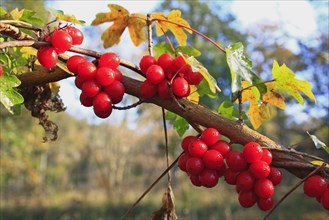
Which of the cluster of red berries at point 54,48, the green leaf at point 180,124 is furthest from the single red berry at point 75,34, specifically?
the green leaf at point 180,124

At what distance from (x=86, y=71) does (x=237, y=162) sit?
29 centimetres

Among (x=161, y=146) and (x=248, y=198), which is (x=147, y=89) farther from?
(x=161, y=146)

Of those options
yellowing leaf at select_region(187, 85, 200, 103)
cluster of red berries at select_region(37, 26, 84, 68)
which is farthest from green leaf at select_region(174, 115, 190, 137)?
cluster of red berries at select_region(37, 26, 84, 68)

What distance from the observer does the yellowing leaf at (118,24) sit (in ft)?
2.94

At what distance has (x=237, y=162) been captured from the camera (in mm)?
602

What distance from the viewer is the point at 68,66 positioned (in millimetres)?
684

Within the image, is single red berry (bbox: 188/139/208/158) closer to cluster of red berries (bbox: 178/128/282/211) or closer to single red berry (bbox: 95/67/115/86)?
cluster of red berries (bbox: 178/128/282/211)

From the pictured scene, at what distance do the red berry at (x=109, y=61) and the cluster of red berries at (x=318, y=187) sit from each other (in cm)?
36

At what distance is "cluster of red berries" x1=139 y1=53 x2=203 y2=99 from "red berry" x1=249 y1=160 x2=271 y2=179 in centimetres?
16

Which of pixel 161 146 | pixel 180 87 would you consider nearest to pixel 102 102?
pixel 180 87

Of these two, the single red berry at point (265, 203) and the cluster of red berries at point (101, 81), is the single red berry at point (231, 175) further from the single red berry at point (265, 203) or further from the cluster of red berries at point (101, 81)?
the cluster of red berries at point (101, 81)

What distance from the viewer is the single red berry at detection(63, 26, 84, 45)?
2.26 ft

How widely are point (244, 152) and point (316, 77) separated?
5.70 meters

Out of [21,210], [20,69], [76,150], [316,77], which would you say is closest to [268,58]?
[316,77]
